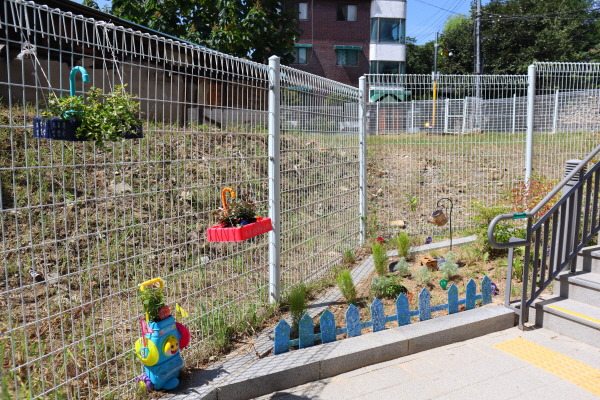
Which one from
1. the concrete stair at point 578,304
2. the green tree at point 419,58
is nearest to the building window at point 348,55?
the green tree at point 419,58

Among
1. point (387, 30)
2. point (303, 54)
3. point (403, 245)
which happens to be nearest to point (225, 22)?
point (403, 245)

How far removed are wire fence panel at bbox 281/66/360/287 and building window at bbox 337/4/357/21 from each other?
27321 mm

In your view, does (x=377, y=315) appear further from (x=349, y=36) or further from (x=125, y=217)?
(x=349, y=36)

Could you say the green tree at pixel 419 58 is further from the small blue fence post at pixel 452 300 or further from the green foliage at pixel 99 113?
the green foliage at pixel 99 113

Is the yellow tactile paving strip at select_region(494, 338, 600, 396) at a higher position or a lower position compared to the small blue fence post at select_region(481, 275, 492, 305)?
lower

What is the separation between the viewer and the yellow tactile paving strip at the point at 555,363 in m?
3.29

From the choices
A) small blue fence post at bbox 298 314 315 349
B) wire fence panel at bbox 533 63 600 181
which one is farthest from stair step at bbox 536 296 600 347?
wire fence panel at bbox 533 63 600 181

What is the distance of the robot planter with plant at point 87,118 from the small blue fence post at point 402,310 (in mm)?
2448

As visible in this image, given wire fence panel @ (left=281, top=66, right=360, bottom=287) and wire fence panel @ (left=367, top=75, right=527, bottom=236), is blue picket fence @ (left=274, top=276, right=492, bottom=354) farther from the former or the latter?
wire fence panel @ (left=367, top=75, right=527, bottom=236)

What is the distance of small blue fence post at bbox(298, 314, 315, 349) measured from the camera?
3545 mm

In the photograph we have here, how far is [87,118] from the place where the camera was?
2391 mm

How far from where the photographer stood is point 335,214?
19.3ft

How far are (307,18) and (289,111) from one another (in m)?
29.2

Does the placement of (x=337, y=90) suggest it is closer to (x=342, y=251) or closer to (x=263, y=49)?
(x=342, y=251)
